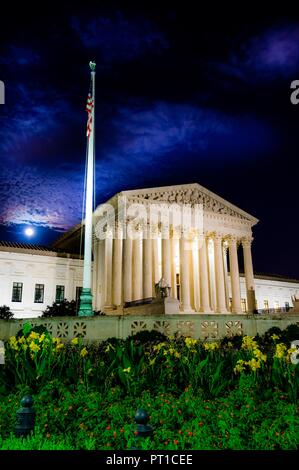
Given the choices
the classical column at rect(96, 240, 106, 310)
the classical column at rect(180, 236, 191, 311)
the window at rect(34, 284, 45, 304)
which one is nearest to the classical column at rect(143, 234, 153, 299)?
the classical column at rect(180, 236, 191, 311)

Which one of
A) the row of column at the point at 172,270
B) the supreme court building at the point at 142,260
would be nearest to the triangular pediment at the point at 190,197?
the supreme court building at the point at 142,260

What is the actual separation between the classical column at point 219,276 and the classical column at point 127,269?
1253 centimetres

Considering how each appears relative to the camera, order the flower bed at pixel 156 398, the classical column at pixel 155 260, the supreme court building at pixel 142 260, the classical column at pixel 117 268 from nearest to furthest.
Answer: the flower bed at pixel 156 398
the classical column at pixel 117 268
the supreme court building at pixel 142 260
the classical column at pixel 155 260

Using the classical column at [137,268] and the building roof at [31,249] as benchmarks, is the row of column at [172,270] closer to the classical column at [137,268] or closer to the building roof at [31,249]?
the classical column at [137,268]

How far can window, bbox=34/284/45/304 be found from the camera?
160 ft

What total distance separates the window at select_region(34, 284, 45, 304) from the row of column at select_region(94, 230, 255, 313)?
292 inches

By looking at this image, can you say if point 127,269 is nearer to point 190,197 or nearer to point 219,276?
point 190,197

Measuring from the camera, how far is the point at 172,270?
160ft

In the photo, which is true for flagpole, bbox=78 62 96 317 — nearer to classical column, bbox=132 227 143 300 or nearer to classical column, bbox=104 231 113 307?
classical column, bbox=132 227 143 300

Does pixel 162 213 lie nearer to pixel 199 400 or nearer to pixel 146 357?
pixel 146 357

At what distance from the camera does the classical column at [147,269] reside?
41500mm

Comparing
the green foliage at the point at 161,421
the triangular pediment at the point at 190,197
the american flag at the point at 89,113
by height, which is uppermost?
the triangular pediment at the point at 190,197
